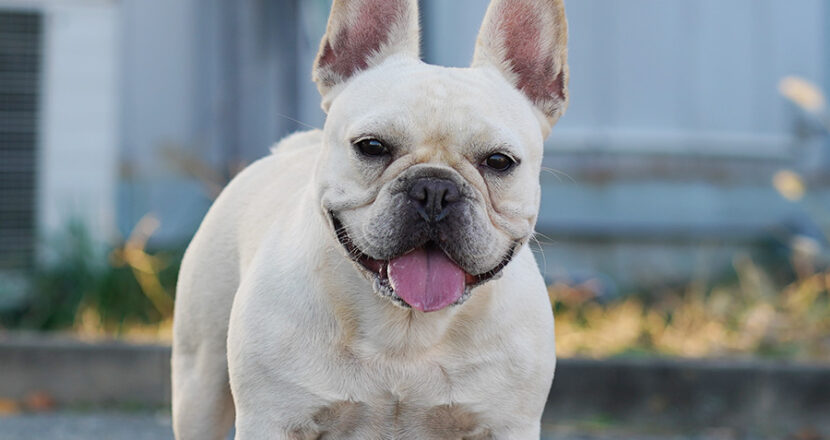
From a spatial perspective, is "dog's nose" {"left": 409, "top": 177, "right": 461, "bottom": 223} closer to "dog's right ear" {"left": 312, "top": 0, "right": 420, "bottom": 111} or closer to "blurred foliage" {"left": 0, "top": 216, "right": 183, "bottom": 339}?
"dog's right ear" {"left": 312, "top": 0, "right": 420, "bottom": 111}

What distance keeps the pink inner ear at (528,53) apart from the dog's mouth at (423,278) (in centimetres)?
71

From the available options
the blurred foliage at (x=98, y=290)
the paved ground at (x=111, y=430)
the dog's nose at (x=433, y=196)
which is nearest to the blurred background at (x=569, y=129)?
the blurred foliage at (x=98, y=290)

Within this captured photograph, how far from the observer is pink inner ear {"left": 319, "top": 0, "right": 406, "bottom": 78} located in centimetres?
326

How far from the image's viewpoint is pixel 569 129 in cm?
903

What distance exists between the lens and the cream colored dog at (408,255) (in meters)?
2.85

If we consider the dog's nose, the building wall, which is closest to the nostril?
the dog's nose

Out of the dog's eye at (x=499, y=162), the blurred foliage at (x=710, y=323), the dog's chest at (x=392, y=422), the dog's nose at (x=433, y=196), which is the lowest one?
the blurred foliage at (x=710, y=323)

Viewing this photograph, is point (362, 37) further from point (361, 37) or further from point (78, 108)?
point (78, 108)

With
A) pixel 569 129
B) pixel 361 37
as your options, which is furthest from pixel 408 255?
pixel 569 129

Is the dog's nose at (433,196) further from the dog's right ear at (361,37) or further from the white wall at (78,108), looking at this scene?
the white wall at (78,108)

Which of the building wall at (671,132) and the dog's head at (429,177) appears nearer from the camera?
the dog's head at (429,177)

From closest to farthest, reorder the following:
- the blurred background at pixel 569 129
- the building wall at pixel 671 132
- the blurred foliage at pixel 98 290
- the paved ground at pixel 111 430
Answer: the paved ground at pixel 111 430 < the blurred foliage at pixel 98 290 < the blurred background at pixel 569 129 < the building wall at pixel 671 132

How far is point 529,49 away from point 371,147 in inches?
27.7

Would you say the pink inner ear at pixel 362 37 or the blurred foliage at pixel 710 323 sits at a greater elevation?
the pink inner ear at pixel 362 37
